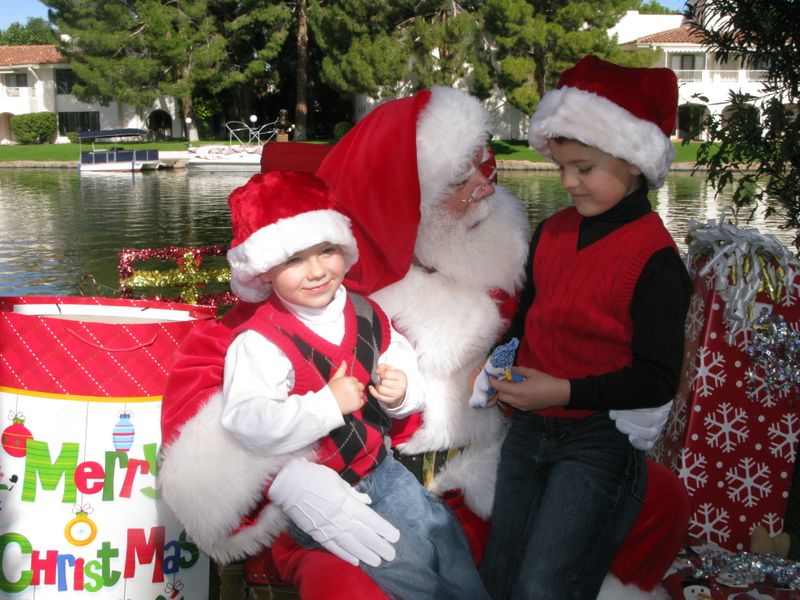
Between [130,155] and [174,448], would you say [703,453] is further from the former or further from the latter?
[130,155]

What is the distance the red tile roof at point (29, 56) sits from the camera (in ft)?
147

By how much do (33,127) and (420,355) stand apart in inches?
1743

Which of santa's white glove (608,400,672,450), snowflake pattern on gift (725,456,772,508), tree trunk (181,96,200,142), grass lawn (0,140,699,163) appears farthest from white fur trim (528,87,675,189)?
tree trunk (181,96,200,142)

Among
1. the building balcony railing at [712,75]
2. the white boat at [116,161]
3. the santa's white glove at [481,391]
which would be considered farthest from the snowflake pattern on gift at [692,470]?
the building balcony railing at [712,75]

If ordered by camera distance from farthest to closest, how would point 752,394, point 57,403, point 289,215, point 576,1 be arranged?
1. point 576,1
2. point 752,394
3. point 57,403
4. point 289,215

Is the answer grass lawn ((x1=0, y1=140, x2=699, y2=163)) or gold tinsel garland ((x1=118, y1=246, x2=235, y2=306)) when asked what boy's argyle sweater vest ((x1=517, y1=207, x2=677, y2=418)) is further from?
grass lawn ((x1=0, y1=140, x2=699, y2=163))

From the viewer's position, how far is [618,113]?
2.21 metres

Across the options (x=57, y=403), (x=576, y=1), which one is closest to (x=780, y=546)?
(x=57, y=403)

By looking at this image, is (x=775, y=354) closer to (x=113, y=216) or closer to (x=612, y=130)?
(x=612, y=130)

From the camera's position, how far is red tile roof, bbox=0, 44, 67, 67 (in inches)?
1761

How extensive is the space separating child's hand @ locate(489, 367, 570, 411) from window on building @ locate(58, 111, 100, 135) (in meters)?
46.0

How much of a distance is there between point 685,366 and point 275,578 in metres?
1.71

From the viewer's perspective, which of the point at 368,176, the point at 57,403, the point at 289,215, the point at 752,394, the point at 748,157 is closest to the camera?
the point at 289,215

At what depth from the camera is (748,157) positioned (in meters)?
3.76
